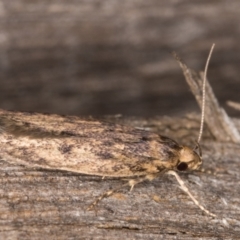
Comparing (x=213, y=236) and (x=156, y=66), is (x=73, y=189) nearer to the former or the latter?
(x=213, y=236)

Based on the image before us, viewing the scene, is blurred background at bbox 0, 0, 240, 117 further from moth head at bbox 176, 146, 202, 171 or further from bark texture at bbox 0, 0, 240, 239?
moth head at bbox 176, 146, 202, 171

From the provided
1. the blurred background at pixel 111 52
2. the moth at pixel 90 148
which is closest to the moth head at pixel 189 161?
the moth at pixel 90 148

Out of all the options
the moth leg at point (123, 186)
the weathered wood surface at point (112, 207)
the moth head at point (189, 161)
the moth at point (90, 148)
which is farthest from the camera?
the moth head at point (189, 161)

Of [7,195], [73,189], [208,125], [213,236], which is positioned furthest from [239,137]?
[7,195]

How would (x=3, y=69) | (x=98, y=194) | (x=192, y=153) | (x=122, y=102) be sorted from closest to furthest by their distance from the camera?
1. (x=98, y=194)
2. (x=192, y=153)
3. (x=3, y=69)
4. (x=122, y=102)

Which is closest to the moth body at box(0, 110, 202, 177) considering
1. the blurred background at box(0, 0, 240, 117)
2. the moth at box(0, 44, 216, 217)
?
the moth at box(0, 44, 216, 217)

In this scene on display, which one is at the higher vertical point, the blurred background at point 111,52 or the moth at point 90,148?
the blurred background at point 111,52

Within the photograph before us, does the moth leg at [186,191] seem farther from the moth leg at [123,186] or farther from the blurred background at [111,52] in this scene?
the blurred background at [111,52]

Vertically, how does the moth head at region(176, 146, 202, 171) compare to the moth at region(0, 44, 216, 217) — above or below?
below
